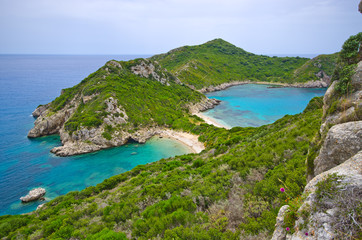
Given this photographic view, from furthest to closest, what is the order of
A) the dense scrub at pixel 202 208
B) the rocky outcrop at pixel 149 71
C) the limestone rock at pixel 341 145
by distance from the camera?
the rocky outcrop at pixel 149 71 < the dense scrub at pixel 202 208 < the limestone rock at pixel 341 145

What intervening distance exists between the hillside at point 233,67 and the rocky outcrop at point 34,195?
299 ft

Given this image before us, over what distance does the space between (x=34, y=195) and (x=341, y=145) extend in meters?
37.0

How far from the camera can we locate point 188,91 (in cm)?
7994

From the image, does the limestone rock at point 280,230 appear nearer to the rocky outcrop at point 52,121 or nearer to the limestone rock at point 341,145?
the limestone rock at point 341,145

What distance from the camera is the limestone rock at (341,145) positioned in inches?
216

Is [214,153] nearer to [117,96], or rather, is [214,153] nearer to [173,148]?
[173,148]

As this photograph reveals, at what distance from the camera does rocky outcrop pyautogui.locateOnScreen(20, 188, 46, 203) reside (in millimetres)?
26028

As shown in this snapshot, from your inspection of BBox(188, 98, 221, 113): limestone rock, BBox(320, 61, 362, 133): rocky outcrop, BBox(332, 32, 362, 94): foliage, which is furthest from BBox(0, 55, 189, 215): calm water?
BBox(332, 32, 362, 94): foliage

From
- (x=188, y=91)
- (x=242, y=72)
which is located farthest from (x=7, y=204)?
(x=242, y=72)

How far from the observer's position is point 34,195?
26.4 m

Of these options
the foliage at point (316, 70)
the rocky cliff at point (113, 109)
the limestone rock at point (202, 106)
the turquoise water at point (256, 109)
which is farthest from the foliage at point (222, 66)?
the rocky cliff at point (113, 109)

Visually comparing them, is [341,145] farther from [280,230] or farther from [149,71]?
[149,71]

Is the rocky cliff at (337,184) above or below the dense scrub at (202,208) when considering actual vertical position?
above

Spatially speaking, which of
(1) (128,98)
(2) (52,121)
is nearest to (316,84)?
(1) (128,98)
